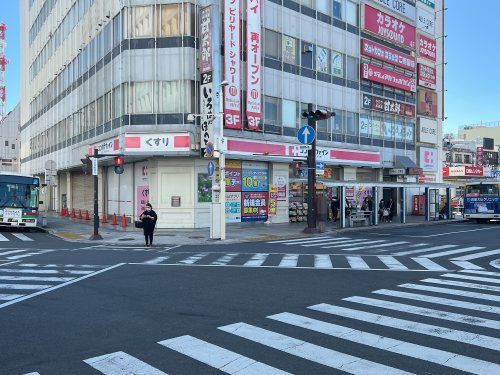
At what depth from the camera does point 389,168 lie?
39.8 m

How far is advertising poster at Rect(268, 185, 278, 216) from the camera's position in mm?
30359

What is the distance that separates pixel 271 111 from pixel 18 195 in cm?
1485

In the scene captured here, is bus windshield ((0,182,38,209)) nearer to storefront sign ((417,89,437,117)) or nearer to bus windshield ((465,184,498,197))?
bus windshield ((465,184,498,197))

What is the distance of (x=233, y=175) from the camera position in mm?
28547

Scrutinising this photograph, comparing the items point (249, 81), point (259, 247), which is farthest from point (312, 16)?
point (259, 247)

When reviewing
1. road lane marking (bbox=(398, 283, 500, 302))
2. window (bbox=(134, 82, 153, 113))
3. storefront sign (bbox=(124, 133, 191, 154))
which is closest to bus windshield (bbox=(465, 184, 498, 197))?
storefront sign (bbox=(124, 133, 191, 154))

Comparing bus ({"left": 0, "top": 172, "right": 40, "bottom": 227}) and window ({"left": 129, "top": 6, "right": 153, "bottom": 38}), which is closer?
bus ({"left": 0, "top": 172, "right": 40, "bottom": 227})

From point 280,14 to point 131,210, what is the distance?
48.9 feet

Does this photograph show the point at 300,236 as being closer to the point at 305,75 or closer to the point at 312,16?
the point at 305,75

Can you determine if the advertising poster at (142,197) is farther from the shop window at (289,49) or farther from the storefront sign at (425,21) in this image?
the storefront sign at (425,21)

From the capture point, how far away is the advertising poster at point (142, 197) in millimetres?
28334

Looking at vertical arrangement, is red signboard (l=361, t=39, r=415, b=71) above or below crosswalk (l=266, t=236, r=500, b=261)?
above

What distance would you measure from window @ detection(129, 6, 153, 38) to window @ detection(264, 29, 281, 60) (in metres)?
6.87

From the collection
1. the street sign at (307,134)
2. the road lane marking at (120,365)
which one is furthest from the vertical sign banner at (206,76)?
the road lane marking at (120,365)
